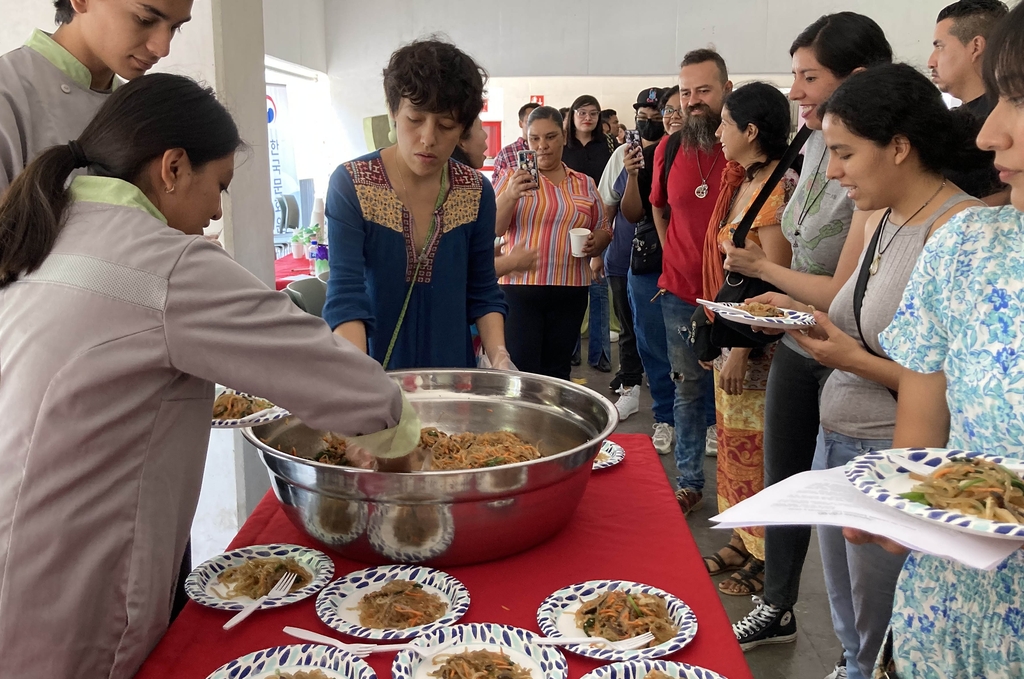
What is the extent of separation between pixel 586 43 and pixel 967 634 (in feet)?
20.7

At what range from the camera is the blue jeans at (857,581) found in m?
1.49

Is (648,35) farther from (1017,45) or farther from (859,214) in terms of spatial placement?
(1017,45)

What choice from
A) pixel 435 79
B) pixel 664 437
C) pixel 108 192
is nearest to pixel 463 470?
pixel 108 192

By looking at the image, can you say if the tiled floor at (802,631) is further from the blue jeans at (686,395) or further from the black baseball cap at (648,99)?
the black baseball cap at (648,99)

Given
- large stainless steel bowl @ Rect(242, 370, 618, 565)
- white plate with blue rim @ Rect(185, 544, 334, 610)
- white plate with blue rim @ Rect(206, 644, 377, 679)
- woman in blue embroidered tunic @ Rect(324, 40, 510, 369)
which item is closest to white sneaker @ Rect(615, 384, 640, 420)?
woman in blue embroidered tunic @ Rect(324, 40, 510, 369)

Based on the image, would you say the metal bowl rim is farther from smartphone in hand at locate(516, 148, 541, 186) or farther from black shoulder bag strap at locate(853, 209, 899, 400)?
smartphone in hand at locate(516, 148, 541, 186)

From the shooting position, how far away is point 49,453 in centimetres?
96

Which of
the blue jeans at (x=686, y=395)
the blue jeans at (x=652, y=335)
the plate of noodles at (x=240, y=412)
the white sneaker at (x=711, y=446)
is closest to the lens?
the plate of noodles at (x=240, y=412)

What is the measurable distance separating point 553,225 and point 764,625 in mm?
1854

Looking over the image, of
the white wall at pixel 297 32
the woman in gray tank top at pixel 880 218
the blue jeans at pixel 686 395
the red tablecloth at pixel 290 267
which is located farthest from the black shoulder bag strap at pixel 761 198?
the white wall at pixel 297 32

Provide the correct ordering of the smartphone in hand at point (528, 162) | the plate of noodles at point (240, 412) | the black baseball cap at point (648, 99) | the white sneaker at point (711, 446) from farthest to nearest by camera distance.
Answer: the black baseball cap at point (648, 99), the white sneaker at point (711, 446), the smartphone in hand at point (528, 162), the plate of noodles at point (240, 412)

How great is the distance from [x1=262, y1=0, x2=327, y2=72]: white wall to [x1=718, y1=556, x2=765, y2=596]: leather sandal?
4362 mm

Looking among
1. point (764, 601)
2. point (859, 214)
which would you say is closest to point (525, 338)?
point (764, 601)

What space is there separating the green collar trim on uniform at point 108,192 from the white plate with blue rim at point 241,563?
0.52m
